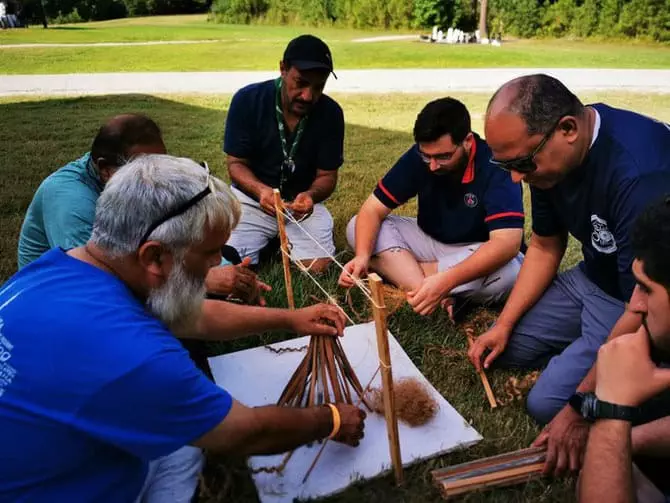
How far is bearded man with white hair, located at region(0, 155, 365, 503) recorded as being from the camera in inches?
62.9

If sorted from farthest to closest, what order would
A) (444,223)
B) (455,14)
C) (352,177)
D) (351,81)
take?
(455,14) → (351,81) → (352,177) → (444,223)

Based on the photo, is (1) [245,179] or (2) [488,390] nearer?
Answer: (2) [488,390]

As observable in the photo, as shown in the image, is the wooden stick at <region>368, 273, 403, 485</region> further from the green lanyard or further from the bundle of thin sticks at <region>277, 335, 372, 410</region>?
the green lanyard

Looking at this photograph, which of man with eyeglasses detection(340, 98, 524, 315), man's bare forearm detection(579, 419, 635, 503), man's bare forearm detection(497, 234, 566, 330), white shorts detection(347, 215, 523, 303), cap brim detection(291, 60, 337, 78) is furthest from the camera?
cap brim detection(291, 60, 337, 78)

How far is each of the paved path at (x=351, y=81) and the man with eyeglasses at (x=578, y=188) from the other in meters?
11.5

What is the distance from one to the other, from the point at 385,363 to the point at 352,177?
501 cm

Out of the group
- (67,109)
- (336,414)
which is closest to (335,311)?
(336,414)

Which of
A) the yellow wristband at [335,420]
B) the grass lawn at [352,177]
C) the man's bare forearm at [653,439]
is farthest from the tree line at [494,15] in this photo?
the yellow wristband at [335,420]

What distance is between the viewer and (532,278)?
3.44 m

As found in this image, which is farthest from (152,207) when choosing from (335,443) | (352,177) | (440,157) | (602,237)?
(352,177)

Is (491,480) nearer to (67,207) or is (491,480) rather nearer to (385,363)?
(385,363)

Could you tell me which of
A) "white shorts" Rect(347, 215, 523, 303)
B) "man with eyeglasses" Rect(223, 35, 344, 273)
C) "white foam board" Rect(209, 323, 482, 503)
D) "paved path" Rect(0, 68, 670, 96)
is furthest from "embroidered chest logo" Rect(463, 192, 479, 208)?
"paved path" Rect(0, 68, 670, 96)

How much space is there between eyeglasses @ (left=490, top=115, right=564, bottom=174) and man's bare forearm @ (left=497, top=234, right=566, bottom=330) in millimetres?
699

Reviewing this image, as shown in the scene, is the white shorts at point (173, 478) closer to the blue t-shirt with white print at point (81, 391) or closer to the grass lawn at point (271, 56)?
the blue t-shirt with white print at point (81, 391)
